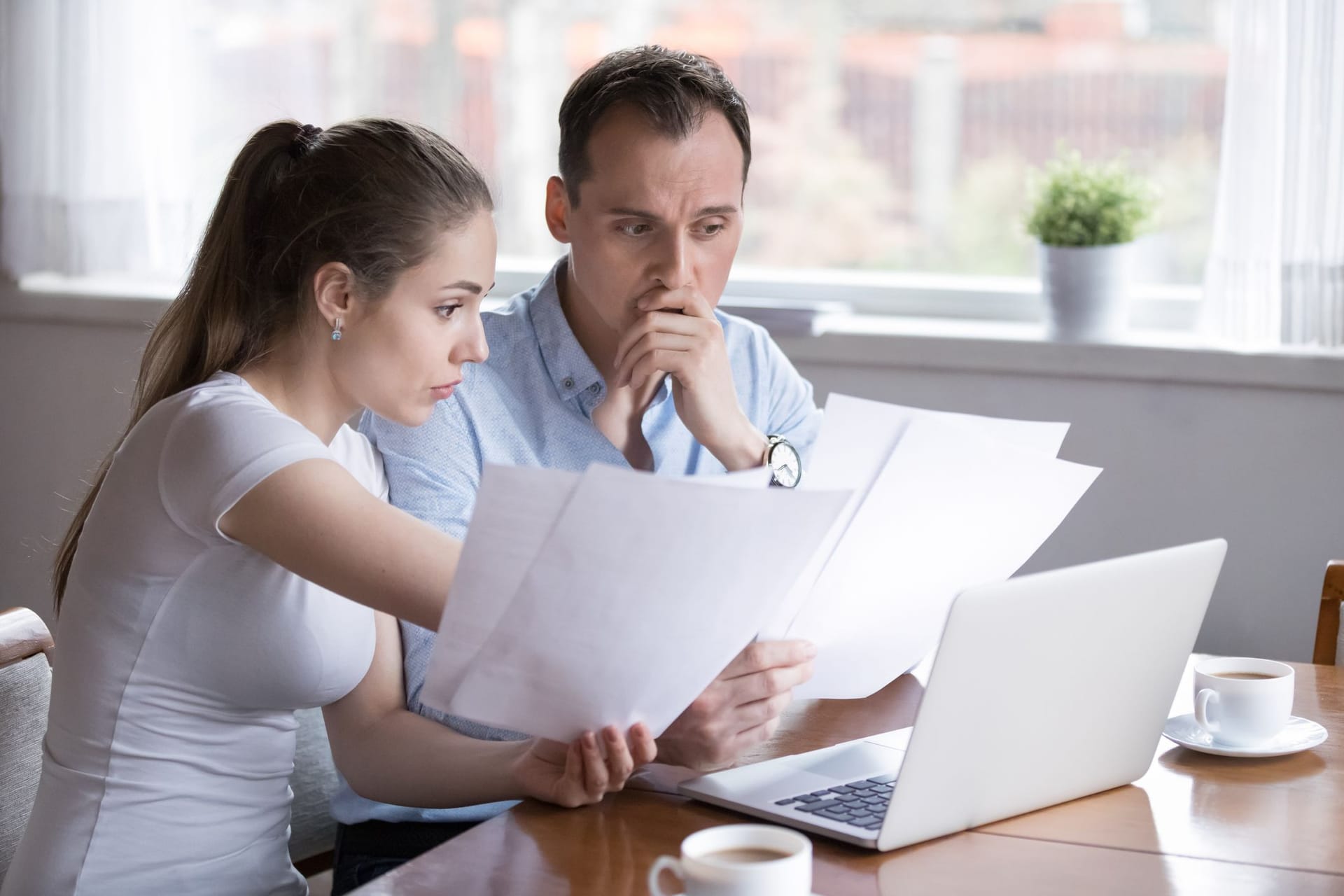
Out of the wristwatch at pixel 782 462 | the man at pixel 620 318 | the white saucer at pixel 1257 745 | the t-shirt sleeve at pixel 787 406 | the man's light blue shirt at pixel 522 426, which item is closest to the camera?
the white saucer at pixel 1257 745

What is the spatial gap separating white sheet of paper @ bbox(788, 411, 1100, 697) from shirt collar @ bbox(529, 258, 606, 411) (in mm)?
476

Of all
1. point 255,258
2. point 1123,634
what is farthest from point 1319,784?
point 255,258

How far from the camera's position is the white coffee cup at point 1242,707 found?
3.79 ft

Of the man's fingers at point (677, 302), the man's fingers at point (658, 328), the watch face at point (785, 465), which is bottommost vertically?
the watch face at point (785, 465)

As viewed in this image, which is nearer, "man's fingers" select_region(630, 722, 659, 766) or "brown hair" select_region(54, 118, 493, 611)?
"man's fingers" select_region(630, 722, 659, 766)

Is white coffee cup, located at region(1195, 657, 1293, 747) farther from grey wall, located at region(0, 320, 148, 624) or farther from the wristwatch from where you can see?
grey wall, located at region(0, 320, 148, 624)

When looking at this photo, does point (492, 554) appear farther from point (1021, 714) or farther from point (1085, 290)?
point (1085, 290)

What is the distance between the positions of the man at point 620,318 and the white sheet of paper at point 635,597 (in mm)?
473

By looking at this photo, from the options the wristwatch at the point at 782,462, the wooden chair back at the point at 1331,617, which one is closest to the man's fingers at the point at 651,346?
the wristwatch at the point at 782,462

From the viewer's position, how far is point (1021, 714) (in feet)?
3.22

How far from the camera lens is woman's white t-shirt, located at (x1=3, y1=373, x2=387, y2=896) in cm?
116

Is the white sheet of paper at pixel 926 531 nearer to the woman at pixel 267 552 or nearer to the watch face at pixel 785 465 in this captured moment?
the woman at pixel 267 552

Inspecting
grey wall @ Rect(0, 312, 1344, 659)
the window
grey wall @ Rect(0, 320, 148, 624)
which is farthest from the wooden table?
grey wall @ Rect(0, 320, 148, 624)

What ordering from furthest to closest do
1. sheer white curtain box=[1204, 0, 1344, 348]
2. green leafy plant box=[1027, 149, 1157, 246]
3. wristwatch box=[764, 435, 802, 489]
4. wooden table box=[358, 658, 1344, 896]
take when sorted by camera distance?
green leafy plant box=[1027, 149, 1157, 246], sheer white curtain box=[1204, 0, 1344, 348], wristwatch box=[764, 435, 802, 489], wooden table box=[358, 658, 1344, 896]
